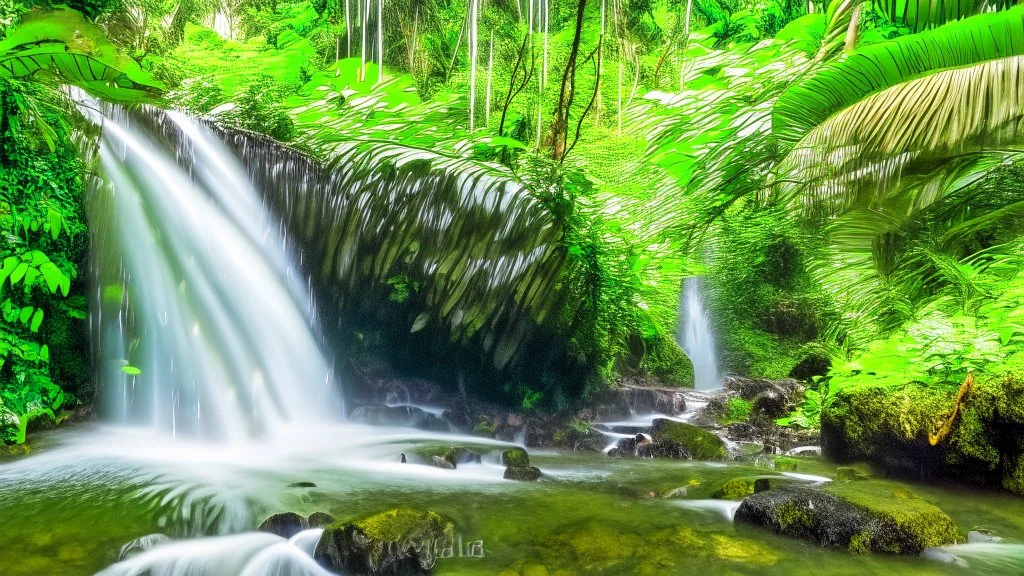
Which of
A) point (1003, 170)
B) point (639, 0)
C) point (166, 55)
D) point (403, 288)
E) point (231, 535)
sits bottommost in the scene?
point (231, 535)

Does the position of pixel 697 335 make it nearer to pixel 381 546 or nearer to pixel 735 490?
pixel 735 490

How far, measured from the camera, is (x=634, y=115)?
1011cm

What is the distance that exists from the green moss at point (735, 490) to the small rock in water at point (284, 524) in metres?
2.51

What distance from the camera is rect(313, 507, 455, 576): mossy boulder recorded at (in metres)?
2.64

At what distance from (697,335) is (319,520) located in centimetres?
1021

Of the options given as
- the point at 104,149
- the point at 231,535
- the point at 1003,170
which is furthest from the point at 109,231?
the point at 1003,170

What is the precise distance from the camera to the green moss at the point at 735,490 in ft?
12.0

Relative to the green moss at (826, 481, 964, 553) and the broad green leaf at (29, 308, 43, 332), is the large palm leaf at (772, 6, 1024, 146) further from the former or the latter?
the broad green leaf at (29, 308, 43, 332)

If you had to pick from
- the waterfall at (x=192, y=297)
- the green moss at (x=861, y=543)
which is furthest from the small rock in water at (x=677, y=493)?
the waterfall at (x=192, y=297)

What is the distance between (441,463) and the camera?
4.69m

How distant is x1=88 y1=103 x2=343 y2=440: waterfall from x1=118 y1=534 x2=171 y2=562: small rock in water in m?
2.35

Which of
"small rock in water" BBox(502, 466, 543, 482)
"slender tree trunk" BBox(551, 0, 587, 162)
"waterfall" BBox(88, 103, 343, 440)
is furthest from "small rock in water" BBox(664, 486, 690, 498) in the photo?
"waterfall" BBox(88, 103, 343, 440)

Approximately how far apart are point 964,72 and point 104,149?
295 inches

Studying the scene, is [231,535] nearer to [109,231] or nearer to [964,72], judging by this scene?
[109,231]
